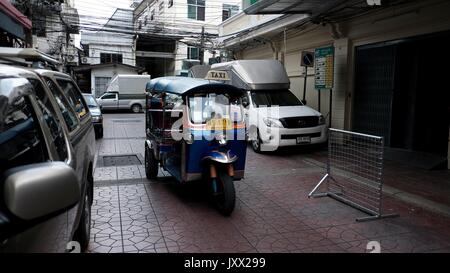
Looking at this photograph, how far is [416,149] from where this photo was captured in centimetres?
907

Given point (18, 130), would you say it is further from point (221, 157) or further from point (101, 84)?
point (101, 84)

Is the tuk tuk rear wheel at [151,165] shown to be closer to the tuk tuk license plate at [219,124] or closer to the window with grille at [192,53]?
the tuk tuk license plate at [219,124]

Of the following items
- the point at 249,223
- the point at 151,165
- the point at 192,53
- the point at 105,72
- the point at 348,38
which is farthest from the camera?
the point at 192,53

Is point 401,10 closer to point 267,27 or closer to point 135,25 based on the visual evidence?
point 267,27

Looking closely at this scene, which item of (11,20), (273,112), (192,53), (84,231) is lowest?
(84,231)

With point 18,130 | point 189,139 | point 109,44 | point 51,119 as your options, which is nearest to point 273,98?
point 189,139

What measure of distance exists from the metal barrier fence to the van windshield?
12.5 feet

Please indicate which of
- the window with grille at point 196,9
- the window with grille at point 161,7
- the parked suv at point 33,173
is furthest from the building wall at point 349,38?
the window with grille at point 161,7

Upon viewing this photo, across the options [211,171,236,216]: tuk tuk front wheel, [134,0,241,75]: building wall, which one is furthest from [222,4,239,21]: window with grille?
[211,171,236,216]: tuk tuk front wheel

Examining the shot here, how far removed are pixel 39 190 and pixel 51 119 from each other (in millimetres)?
1433

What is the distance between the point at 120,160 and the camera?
901 centimetres

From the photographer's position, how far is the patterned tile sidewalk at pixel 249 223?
421 centimetres

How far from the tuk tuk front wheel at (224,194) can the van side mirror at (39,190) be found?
3.42 meters

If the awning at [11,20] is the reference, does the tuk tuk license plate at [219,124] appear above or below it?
below
